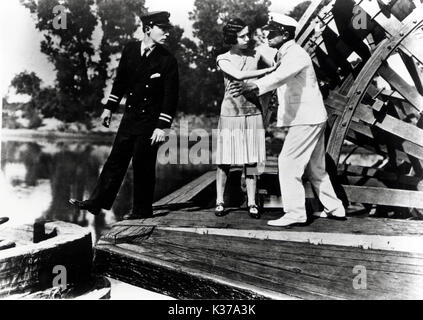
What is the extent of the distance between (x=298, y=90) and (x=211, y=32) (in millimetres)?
4561

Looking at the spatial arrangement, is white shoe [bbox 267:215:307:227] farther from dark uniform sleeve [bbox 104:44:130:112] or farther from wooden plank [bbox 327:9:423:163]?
dark uniform sleeve [bbox 104:44:130:112]

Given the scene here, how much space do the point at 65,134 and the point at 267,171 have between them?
51.8 feet

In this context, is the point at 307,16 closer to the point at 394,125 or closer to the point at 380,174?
the point at 394,125

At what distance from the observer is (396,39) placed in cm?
426

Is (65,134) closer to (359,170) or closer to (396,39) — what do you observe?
(359,170)

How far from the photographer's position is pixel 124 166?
409 centimetres

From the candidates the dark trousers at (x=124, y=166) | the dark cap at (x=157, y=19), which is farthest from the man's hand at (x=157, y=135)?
the dark cap at (x=157, y=19)

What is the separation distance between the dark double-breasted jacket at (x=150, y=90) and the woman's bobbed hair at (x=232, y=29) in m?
0.55

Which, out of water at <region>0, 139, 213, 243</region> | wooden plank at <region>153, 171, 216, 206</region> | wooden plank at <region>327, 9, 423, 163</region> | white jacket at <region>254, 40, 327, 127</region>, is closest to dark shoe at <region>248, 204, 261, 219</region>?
white jacket at <region>254, 40, 327, 127</region>

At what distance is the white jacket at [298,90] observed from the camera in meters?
3.66

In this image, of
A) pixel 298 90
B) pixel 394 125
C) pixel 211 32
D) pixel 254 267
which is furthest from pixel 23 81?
pixel 254 267

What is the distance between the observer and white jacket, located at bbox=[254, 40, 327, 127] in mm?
3658

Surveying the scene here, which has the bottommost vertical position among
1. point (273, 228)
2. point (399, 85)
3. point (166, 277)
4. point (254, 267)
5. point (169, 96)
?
point (166, 277)

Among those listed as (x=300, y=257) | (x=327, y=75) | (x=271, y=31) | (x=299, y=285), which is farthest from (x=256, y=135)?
(x=327, y=75)
